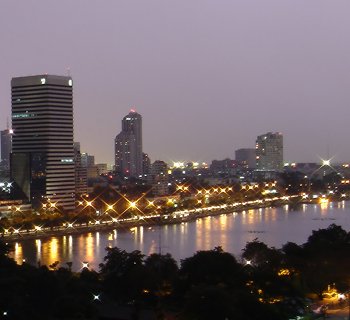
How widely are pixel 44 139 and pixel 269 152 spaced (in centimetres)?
2688

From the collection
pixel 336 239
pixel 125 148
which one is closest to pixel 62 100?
pixel 336 239

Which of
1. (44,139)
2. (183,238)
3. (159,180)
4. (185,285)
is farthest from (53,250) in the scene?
(159,180)

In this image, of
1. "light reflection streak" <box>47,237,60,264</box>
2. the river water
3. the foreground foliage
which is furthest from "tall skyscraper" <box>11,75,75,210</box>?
the foreground foliage

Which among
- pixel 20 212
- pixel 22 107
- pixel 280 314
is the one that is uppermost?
pixel 22 107

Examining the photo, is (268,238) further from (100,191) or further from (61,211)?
(100,191)

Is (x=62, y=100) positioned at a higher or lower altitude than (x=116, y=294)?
higher

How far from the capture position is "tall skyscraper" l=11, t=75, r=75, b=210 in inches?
556

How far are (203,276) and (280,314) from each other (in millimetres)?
936

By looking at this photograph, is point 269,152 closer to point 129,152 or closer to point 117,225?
point 129,152

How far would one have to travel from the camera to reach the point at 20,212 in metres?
12.4

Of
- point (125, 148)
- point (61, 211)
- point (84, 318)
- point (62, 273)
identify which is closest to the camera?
point (84, 318)

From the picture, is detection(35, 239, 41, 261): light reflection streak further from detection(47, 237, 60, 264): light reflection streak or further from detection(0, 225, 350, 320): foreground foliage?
detection(0, 225, 350, 320): foreground foliage

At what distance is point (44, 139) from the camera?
14867mm

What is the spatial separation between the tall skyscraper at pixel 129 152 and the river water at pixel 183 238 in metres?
16.6
